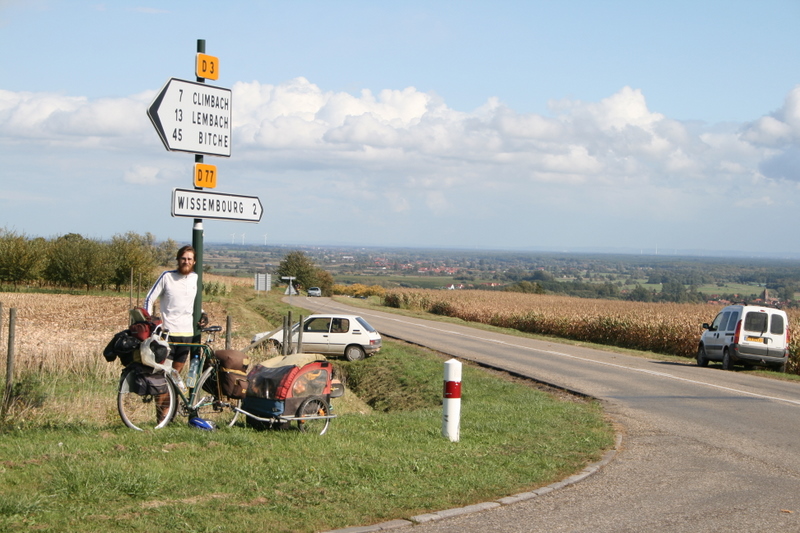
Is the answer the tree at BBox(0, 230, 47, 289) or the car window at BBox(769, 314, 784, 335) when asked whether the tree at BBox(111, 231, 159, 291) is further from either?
the car window at BBox(769, 314, 784, 335)

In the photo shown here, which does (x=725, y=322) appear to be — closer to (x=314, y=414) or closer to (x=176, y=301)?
(x=314, y=414)

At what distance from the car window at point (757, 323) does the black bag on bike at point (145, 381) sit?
18.5 metres

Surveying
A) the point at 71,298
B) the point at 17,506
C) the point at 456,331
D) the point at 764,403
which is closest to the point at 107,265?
the point at 71,298

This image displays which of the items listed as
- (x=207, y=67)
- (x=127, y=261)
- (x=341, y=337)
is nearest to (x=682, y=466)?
(x=207, y=67)

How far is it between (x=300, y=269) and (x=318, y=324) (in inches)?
2978

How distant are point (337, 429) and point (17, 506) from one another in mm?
4130

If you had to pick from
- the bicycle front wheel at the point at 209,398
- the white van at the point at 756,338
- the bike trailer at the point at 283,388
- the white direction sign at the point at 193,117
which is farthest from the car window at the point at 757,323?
the white direction sign at the point at 193,117

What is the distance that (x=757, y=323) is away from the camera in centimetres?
2181

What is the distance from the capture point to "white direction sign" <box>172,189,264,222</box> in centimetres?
818

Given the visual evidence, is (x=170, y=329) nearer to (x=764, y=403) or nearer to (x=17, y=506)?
(x=17, y=506)

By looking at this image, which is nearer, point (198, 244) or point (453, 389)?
point (453, 389)

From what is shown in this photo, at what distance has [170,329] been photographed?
8.39m

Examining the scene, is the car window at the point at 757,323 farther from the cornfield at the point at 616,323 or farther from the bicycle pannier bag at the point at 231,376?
the bicycle pannier bag at the point at 231,376

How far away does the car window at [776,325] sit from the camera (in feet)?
71.7
